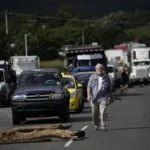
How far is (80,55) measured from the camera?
161ft

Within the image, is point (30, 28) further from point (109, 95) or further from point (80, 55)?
point (109, 95)

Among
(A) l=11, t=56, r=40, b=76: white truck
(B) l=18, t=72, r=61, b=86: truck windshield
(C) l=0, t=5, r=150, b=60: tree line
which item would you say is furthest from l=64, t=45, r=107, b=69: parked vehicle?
(C) l=0, t=5, r=150, b=60: tree line

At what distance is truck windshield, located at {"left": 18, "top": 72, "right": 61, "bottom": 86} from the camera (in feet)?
75.6

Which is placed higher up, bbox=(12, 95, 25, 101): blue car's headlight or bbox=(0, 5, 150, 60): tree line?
bbox=(0, 5, 150, 60): tree line

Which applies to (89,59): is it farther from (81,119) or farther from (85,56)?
(81,119)

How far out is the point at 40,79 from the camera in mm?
23266

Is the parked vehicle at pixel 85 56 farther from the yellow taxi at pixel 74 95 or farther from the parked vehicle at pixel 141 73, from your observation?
the yellow taxi at pixel 74 95

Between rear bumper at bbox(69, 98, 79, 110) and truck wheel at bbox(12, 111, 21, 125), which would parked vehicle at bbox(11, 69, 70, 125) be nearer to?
truck wheel at bbox(12, 111, 21, 125)

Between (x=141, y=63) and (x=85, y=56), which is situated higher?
(x=85, y=56)

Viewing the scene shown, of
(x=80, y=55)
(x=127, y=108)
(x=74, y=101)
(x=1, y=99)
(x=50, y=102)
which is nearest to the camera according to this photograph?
(x=50, y=102)

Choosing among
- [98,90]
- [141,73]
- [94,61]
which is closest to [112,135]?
[98,90]

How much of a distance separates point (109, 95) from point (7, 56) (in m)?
45.6

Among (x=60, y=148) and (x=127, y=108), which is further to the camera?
(x=127, y=108)

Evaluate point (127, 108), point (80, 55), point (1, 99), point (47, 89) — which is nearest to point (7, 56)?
point (80, 55)
